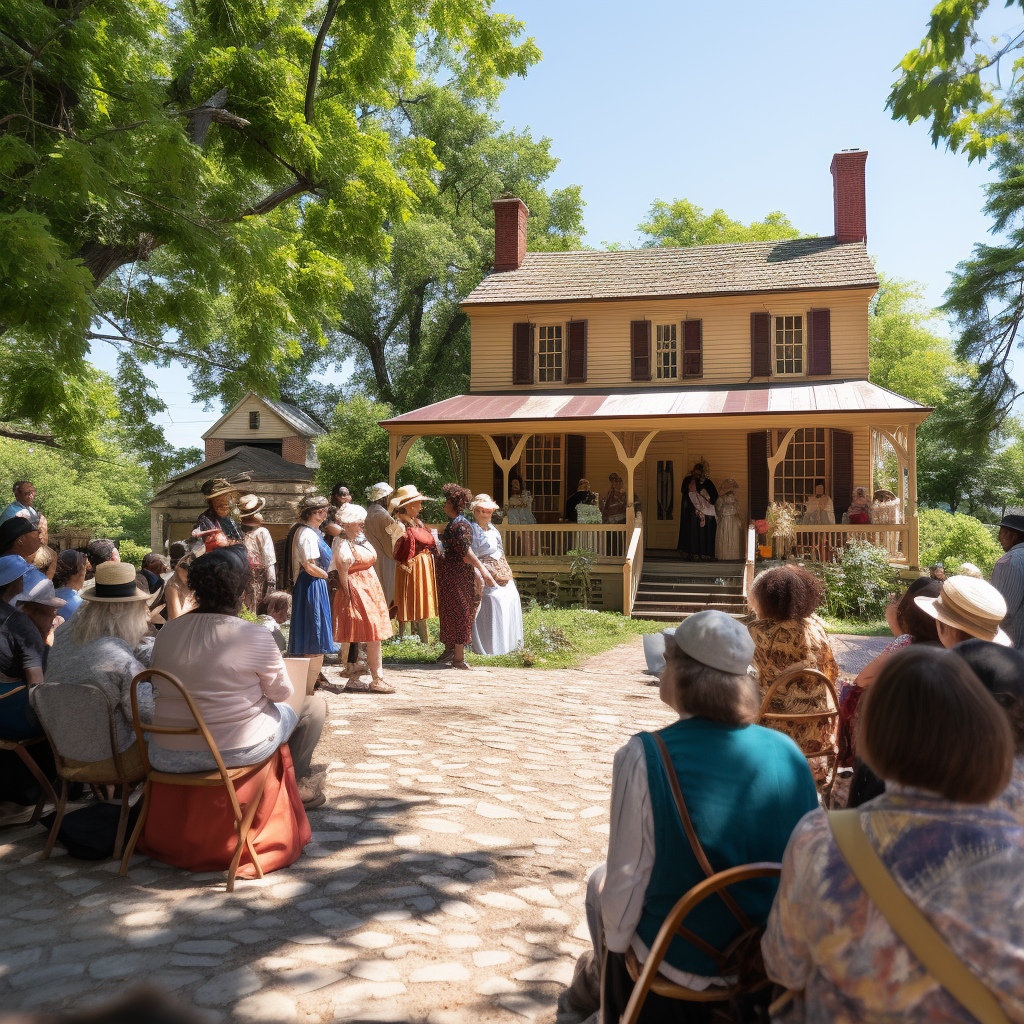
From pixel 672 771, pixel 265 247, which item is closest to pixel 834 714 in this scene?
pixel 672 771

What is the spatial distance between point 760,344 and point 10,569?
17450 millimetres

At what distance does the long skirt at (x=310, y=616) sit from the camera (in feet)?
25.7

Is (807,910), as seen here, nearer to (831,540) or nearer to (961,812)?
(961,812)

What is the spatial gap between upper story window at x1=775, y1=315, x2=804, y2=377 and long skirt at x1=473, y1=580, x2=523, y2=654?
1149cm

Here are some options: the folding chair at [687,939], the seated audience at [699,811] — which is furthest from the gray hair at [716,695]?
the folding chair at [687,939]

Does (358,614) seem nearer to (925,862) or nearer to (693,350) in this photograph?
(925,862)

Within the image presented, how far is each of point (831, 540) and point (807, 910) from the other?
1643 cm

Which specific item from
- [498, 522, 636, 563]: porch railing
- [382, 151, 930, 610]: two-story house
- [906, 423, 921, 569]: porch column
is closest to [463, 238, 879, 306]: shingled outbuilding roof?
[382, 151, 930, 610]: two-story house

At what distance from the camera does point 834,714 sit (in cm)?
402

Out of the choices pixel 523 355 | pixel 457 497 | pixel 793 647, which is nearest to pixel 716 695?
pixel 793 647

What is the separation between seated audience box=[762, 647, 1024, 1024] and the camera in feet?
5.46

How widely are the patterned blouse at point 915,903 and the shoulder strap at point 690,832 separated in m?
0.32

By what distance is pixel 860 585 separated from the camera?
15.2 metres

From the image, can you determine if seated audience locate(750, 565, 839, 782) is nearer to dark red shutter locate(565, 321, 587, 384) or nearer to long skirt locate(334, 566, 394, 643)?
long skirt locate(334, 566, 394, 643)
